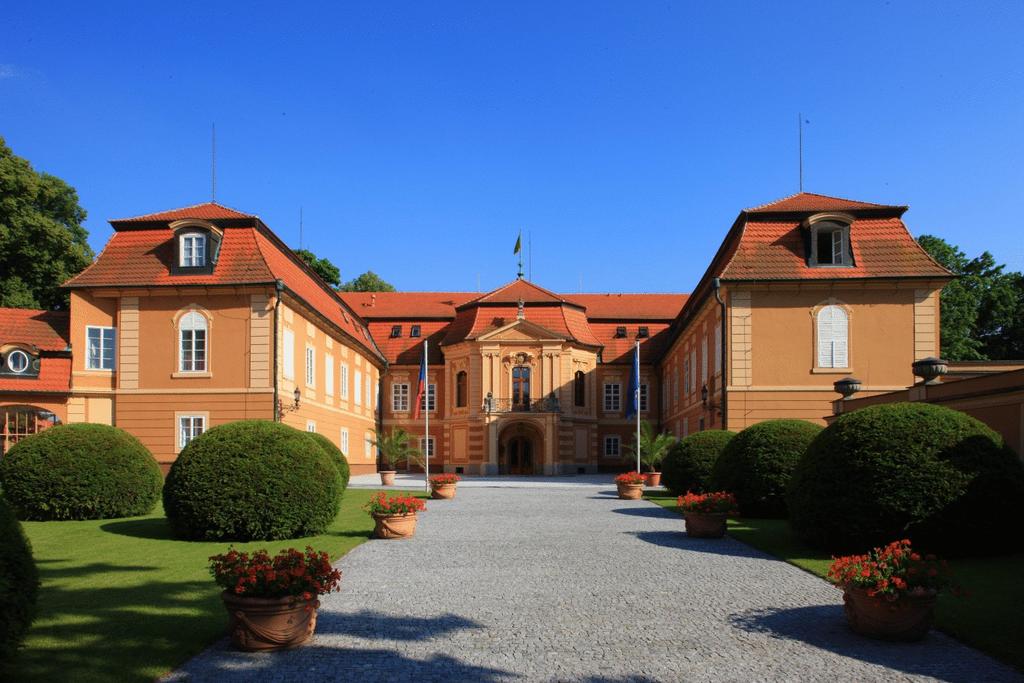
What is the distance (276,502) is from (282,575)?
5890 millimetres

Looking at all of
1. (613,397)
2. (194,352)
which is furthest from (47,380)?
(613,397)

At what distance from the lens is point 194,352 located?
26.9 m

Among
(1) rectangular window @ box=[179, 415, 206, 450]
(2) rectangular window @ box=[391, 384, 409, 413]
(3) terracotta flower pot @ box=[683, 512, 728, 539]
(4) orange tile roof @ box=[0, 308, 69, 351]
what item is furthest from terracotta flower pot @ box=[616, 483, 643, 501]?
(2) rectangular window @ box=[391, 384, 409, 413]

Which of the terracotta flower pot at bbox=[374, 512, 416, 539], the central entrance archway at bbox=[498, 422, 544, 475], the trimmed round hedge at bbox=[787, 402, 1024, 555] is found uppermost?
the trimmed round hedge at bbox=[787, 402, 1024, 555]

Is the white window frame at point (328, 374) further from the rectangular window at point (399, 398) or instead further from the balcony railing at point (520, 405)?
the rectangular window at point (399, 398)

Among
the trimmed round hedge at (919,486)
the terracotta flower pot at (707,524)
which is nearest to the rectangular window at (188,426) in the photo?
the terracotta flower pot at (707,524)

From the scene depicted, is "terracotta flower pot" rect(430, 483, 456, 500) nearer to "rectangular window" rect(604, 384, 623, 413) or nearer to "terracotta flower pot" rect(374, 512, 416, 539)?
"terracotta flower pot" rect(374, 512, 416, 539)

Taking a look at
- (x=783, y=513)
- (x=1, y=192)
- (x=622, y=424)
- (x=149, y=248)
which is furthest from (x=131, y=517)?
(x=622, y=424)

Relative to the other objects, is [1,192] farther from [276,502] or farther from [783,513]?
[783,513]

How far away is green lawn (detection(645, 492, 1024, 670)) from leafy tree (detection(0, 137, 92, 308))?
3111cm

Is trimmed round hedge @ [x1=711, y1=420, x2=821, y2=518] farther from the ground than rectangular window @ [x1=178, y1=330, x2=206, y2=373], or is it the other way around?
→ rectangular window @ [x1=178, y1=330, x2=206, y2=373]

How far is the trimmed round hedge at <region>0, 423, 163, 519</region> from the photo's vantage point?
1498 centimetres

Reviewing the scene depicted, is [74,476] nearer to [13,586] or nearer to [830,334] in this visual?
[13,586]

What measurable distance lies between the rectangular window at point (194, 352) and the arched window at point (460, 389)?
18.5 meters
